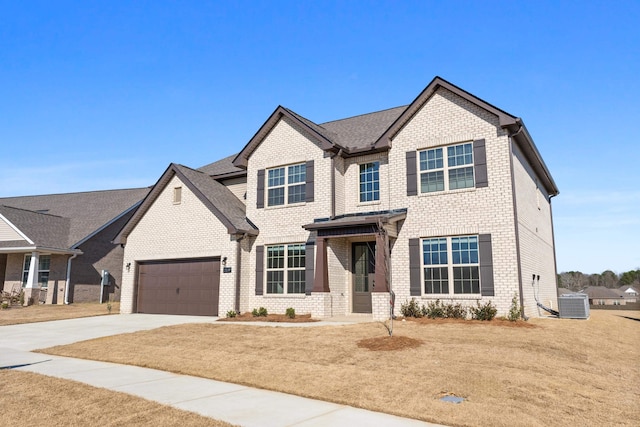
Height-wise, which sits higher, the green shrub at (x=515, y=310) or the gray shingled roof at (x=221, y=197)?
the gray shingled roof at (x=221, y=197)

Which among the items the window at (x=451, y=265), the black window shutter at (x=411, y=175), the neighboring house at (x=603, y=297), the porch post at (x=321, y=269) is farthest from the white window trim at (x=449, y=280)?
the neighboring house at (x=603, y=297)

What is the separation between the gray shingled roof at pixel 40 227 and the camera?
27016mm

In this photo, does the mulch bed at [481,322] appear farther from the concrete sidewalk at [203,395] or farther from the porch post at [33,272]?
the porch post at [33,272]

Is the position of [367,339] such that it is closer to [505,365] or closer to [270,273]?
[505,365]

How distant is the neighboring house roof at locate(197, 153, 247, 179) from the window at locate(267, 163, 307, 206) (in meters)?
2.42

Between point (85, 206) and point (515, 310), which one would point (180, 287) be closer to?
point (515, 310)

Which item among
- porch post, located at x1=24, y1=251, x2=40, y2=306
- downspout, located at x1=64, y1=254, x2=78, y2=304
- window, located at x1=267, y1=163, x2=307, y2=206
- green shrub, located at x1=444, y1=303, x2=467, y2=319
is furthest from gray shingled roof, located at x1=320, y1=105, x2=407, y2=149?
porch post, located at x1=24, y1=251, x2=40, y2=306

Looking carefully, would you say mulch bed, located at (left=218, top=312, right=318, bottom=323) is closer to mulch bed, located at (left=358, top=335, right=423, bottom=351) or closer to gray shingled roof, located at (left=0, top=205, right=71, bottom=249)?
mulch bed, located at (left=358, top=335, right=423, bottom=351)

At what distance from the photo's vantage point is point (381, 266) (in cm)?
1530

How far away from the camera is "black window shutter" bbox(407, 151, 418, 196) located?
1662 cm

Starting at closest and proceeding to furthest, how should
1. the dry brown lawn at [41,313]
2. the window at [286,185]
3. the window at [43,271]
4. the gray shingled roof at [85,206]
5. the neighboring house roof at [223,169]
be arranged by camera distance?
the window at [286,185] → the dry brown lawn at [41,313] → the neighboring house roof at [223,169] → the window at [43,271] → the gray shingled roof at [85,206]

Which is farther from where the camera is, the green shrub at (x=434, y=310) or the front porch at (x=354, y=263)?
the front porch at (x=354, y=263)

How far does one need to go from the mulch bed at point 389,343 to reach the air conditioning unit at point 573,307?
8420 mm

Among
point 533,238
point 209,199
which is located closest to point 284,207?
point 209,199
